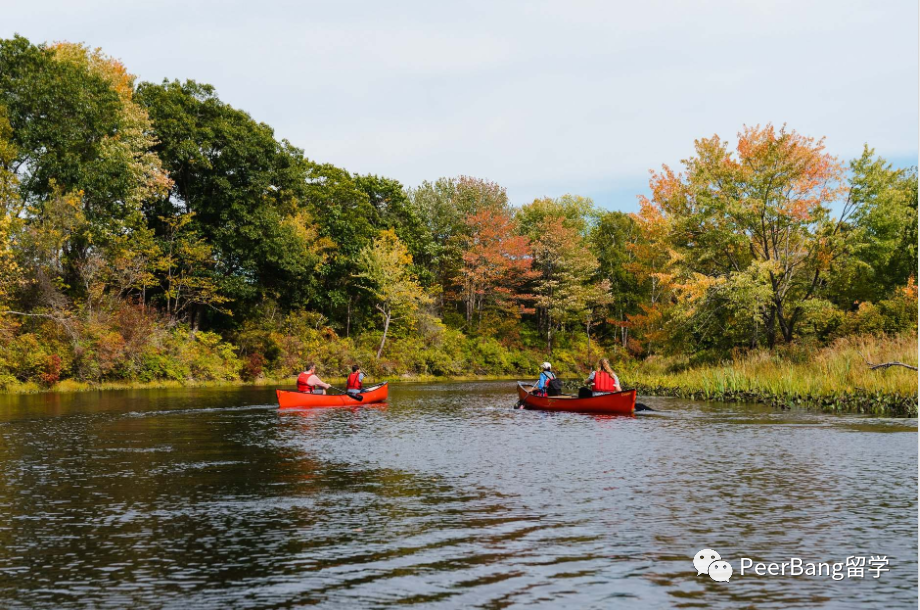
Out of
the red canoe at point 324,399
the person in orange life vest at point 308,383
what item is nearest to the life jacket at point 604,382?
the red canoe at point 324,399

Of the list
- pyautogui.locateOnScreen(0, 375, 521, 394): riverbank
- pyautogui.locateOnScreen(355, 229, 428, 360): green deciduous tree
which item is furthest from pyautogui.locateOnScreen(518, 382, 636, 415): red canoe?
pyautogui.locateOnScreen(355, 229, 428, 360): green deciduous tree

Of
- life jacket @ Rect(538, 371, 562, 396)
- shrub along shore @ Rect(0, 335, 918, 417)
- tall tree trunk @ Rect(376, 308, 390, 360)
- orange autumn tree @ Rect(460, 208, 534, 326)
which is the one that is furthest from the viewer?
orange autumn tree @ Rect(460, 208, 534, 326)

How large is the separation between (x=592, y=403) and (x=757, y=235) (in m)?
15.0

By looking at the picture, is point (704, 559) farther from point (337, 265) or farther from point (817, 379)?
point (337, 265)

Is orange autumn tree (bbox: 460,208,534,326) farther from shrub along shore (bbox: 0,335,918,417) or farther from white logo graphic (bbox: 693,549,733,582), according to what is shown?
white logo graphic (bbox: 693,549,733,582)

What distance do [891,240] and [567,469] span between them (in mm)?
28353

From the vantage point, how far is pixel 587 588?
833cm

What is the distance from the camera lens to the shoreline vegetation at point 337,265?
36.5 meters

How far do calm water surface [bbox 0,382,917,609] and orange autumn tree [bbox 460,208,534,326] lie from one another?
48065 mm

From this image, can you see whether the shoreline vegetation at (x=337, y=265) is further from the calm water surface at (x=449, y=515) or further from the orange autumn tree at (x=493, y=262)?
the calm water surface at (x=449, y=515)

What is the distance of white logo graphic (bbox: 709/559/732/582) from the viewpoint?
8.73 meters

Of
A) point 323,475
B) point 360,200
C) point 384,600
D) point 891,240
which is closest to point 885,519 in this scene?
point 384,600

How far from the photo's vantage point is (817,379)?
30.0 meters

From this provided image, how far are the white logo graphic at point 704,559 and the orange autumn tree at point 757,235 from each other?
27.3 metres
